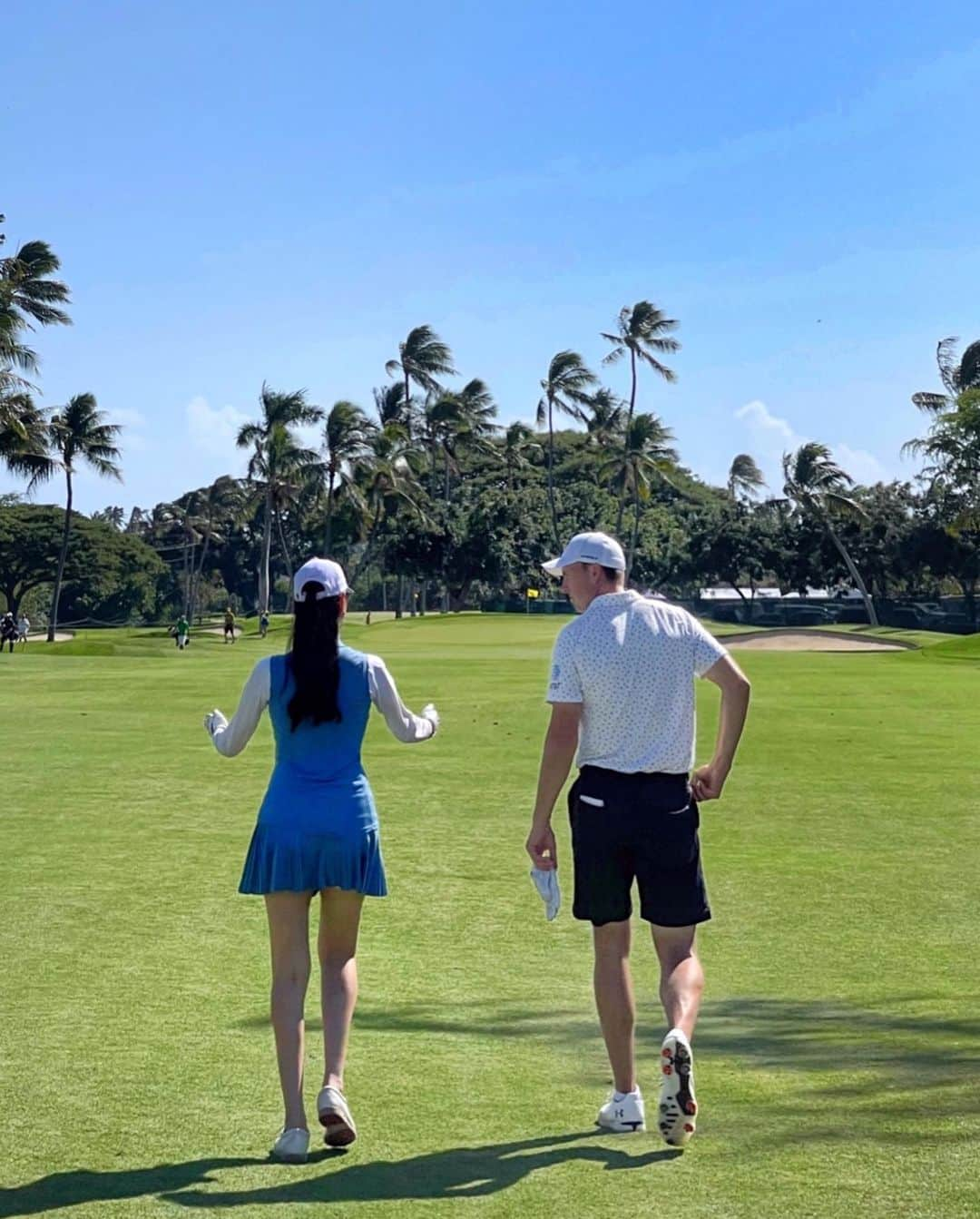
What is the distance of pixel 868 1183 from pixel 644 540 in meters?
101

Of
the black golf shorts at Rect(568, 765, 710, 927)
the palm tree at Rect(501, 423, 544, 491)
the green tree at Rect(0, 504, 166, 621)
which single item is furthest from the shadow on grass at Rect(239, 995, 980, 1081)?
the palm tree at Rect(501, 423, 544, 491)

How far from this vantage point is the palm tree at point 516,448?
109 m

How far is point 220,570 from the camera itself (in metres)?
137

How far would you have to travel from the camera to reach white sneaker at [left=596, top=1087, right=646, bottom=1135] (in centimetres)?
572

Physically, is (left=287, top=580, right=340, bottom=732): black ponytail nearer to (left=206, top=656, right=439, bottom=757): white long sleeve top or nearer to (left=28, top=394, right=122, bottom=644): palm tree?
(left=206, top=656, right=439, bottom=757): white long sleeve top

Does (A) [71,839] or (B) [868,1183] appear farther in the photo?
(A) [71,839]

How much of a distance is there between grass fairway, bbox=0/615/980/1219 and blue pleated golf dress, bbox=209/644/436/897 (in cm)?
87

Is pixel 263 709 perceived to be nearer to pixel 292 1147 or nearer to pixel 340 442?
pixel 292 1147

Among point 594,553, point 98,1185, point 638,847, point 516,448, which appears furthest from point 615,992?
point 516,448

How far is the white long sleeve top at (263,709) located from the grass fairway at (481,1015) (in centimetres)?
132

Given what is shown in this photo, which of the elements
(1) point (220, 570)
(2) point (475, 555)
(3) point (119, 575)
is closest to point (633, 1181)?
(2) point (475, 555)

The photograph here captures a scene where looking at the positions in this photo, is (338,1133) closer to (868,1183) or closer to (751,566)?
(868,1183)

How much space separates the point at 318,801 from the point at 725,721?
5.09 feet

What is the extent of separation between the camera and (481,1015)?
747 centimetres
